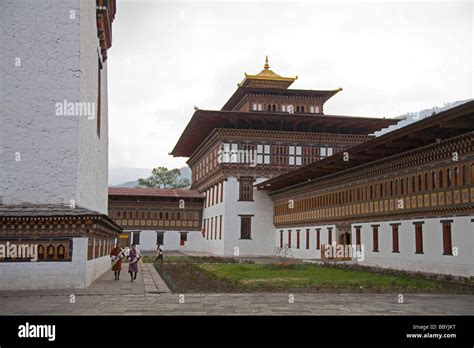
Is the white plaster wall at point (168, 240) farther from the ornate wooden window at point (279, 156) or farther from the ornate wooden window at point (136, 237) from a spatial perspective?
the ornate wooden window at point (279, 156)

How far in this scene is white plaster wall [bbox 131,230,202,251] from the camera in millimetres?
61688

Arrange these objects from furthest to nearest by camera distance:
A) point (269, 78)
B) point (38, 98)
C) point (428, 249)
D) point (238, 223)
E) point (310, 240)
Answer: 1. point (269, 78)
2. point (238, 223)
3. point (310, 240)
4. point (428, 249)
5. point (38, 98)

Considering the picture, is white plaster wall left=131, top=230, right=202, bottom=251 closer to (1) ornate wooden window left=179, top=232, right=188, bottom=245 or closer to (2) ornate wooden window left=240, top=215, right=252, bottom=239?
(1) ornate wooden window left=179, top=232, right=188, bottom=245

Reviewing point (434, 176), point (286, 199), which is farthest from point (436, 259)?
point (286, 199)

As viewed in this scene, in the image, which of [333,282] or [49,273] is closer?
[49,273]

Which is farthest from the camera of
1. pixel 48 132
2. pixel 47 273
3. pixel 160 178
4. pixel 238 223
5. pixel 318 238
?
pixel 160 178

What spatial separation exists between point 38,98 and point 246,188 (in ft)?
107

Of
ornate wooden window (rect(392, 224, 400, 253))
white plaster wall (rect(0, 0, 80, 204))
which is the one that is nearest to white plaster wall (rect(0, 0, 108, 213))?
white plaster wall (rect(0, 0, 80, 204))

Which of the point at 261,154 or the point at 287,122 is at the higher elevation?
the point at 287,122

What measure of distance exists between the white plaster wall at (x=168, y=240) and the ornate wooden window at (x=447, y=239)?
4087 cm

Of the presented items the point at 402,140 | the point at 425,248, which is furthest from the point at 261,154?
the point at 425,248

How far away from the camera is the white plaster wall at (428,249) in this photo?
73.3ft

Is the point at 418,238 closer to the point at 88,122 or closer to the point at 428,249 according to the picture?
the point at 428,249

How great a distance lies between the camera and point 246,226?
50.8 m
